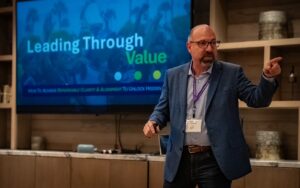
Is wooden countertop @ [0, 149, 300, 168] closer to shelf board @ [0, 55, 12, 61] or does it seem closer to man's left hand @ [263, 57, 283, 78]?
shelf board @ [0, 55, 12, 61]

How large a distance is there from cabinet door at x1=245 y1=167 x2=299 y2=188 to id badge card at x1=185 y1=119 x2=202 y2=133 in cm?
92

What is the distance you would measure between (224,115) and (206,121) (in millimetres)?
94

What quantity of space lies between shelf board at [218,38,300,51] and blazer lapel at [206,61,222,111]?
861mm

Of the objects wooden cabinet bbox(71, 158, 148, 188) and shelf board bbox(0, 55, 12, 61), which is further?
shelf board bbox(0, 55, 12, 61)

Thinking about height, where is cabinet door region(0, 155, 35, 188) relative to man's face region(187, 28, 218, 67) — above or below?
below

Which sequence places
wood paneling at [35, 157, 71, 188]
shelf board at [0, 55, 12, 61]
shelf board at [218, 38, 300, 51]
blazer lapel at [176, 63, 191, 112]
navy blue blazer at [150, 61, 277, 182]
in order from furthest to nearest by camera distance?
1. shelf board at [0, 55, 12, 61]
2. wood paneling at [35, 157, 71, 188]
3. shelf board at [218, 38, 300, 51]
4. blazer lapel at [176, 63, 191, 112]
5. navy blue blazer at [150, 61, 277, 182]

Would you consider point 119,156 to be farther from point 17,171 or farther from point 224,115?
point 224,115

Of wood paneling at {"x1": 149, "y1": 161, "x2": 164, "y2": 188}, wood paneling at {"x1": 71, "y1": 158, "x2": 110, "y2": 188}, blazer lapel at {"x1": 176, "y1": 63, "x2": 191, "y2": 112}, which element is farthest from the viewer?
wood paneling at {"x1": 71, "y1": 158, "x2": 110, "y2": 188}

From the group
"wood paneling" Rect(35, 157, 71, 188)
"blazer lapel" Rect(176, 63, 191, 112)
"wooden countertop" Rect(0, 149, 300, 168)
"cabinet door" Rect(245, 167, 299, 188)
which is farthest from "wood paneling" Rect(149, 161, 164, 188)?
"blazer lapel" Rect(176, 63, 191, 112)

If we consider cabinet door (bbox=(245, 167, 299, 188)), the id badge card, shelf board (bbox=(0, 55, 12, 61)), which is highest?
shelf board (bbox=(0, 55, 12, 61))

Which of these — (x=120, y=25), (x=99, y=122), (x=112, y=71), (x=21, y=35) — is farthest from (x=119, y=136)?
(x=21, y=35)

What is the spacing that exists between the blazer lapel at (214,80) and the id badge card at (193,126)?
91 millimetres

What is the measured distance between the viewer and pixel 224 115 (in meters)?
2.26

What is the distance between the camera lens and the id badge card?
229cm
